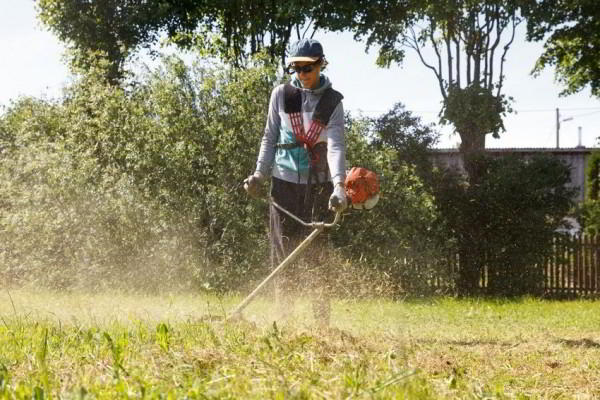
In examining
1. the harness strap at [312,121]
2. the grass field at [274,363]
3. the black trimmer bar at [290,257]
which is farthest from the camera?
the harness strap at [312,121]

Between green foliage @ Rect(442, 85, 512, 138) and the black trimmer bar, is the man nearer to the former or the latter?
the black trimmer bar

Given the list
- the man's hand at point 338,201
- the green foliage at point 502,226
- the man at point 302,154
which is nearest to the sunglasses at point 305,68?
the man at point 302,154

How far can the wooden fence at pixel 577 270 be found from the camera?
1670 cm

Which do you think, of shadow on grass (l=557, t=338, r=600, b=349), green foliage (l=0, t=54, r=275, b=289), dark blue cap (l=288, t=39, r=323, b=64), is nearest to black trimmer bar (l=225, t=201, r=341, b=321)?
dark blue cap (l=288, t=39, r=323, b=64)

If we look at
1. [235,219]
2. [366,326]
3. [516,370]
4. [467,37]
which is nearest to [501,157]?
[467,37]

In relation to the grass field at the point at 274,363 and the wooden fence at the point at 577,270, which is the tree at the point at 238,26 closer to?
the wooden fence at the point at 577,270

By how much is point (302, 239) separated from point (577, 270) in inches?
490

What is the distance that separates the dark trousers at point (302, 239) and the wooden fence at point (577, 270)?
11438 mm

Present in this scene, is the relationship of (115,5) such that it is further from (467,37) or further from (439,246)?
(439,246)

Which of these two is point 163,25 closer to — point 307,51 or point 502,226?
point 502,226

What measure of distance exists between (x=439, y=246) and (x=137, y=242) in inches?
216

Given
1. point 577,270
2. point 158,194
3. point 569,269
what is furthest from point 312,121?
point 577,270

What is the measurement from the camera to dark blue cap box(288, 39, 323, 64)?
231 inches

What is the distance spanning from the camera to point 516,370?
4828 millimetres
